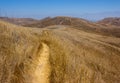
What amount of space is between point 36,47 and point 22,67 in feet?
13.0

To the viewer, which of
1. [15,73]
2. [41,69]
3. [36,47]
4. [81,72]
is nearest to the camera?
[15,73]

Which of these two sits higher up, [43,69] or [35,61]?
[35,61]

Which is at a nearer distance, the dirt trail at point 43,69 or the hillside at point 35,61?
the hillside at point 35,61

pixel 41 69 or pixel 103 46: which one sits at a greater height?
pixel 41 69

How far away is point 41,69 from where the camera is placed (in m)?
17.8

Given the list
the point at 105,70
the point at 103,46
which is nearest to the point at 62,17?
the point at 103,46

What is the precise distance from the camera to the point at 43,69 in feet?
59.4

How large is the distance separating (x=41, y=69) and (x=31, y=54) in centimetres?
134

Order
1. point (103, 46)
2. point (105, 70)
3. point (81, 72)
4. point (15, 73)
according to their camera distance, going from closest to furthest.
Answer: point (15, 73)
point (81, 72)
point (105, 70)
point (103, 46)

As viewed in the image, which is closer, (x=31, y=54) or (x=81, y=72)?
(x=31, y=54)

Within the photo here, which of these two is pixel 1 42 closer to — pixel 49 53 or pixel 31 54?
pixel 31 54

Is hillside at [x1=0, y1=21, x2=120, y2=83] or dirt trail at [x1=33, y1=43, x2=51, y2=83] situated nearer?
hillside at [x1=0, y1=21, x2=120, y2=83]

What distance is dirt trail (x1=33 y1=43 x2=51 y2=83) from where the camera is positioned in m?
16.9

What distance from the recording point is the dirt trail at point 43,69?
16859 millimetres
